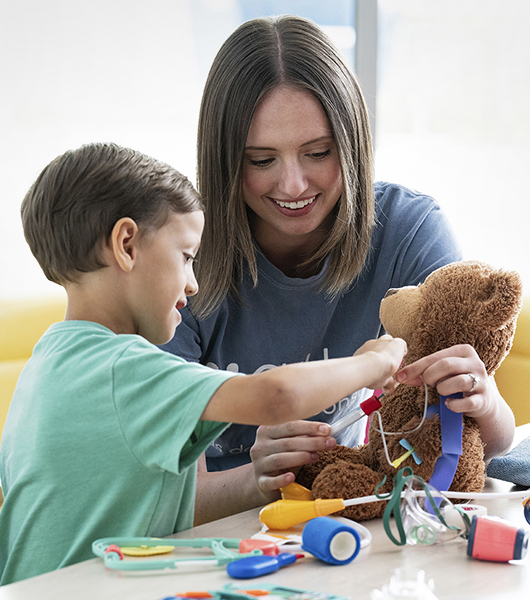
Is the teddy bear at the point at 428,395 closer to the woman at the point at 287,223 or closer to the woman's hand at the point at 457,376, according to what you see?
the woman's hand at the point at 457,376

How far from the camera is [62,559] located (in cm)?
68

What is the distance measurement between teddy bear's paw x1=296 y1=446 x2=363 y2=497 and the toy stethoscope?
0.15m

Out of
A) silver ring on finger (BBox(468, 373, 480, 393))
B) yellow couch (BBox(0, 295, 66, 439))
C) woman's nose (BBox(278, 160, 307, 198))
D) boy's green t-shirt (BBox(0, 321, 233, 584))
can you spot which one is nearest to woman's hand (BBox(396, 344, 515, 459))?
silver ring on finger (BBox(468, 373, 480, 393))

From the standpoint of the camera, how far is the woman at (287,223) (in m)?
1.00

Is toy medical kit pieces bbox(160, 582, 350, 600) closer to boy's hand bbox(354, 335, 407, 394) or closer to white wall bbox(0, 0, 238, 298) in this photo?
boy's hand bbox(354, 335, 407, 394)

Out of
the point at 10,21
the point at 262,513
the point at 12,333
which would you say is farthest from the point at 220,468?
the point at 10,21

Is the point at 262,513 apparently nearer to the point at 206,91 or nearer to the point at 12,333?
the point at 206,91

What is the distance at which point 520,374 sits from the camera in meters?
1.94

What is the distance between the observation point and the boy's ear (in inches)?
28.1

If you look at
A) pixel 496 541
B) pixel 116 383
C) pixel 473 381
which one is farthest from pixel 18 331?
pixel 496 541

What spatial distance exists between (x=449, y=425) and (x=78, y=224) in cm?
46

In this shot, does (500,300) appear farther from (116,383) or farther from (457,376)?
(116,383)

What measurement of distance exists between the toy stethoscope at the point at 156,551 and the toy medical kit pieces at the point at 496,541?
0.64ft

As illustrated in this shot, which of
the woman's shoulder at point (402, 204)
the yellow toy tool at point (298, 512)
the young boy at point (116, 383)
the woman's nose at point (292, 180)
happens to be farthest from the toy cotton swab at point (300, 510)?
the woman's shoulder at point (402, 204)
